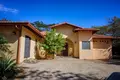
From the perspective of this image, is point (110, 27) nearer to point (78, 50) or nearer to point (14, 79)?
point (78, 50)

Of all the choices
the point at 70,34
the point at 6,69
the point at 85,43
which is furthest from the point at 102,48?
the point at 6,69

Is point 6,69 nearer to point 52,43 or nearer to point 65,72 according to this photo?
point 65,72

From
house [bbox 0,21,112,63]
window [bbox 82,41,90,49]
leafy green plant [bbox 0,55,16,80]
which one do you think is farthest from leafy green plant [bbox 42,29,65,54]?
leafy green plant [bbox 0,55,16,80]

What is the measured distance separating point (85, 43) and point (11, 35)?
10.9 meters

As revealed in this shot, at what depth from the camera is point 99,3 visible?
1276 centimetres

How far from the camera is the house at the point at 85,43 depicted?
60.1 ft

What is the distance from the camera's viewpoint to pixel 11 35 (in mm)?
11016

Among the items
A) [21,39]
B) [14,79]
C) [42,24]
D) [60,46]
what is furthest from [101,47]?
[42,24]

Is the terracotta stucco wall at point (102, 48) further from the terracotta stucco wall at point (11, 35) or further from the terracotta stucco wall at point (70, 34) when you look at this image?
the terracotta stucco wall at point (11, 35)

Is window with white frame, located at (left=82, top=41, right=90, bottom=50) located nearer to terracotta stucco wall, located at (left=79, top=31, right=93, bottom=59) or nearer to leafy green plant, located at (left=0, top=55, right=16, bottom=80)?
Result: terracotta stucco wall, located at (left=79, top=31, right=93, bottom=59)

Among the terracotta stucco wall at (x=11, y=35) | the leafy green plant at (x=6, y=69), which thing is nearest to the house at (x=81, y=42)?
the terracotta stucco wall at (x=11, y=35)

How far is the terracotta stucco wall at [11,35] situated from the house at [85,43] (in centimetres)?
973

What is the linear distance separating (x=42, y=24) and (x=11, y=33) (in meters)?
36.8

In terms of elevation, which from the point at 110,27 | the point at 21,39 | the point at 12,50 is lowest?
the point at 12,50
